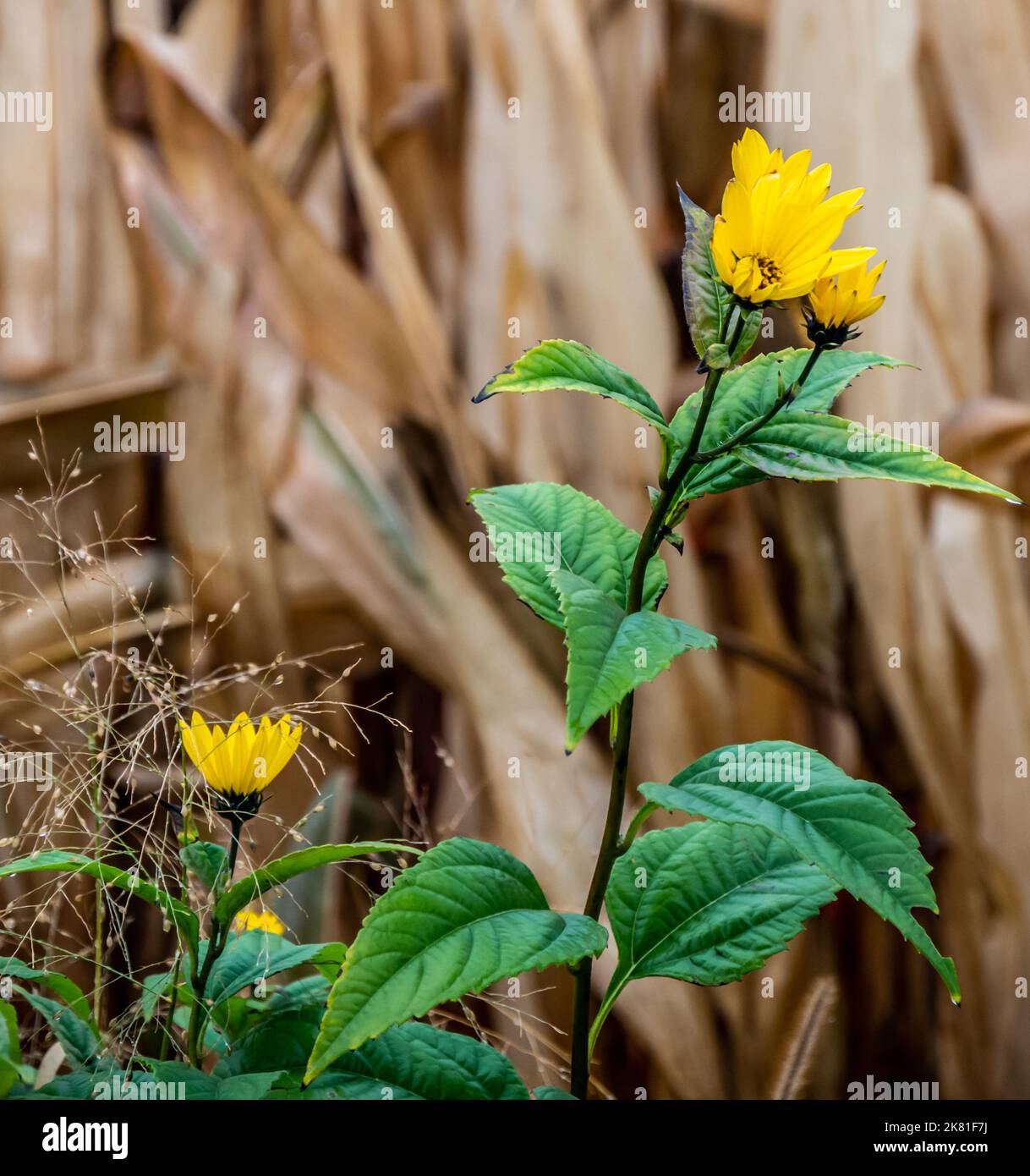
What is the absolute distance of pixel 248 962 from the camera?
0.35 metres

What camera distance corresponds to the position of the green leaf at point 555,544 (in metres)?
0.31

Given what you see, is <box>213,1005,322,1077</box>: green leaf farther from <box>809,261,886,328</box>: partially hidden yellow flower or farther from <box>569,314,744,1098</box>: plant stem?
<box>809,261,886,328</box>: partially hidden yellow flower

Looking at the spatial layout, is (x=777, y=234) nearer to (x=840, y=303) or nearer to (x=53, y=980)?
(x=840, y=303)

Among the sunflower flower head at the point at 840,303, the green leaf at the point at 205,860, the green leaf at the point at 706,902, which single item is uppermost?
the sunflower flower head at the point at 840,303

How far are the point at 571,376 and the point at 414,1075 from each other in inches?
8.9

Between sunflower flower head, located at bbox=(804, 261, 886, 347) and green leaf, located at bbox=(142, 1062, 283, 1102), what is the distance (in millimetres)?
284

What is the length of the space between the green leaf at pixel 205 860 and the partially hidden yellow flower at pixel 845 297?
0.27 meters

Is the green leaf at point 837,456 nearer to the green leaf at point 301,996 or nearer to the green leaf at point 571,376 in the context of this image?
the green leaf at point 571,376

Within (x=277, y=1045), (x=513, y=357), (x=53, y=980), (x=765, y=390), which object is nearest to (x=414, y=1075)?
(x=277, y=1045)

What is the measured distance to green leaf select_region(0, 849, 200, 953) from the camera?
0.30m

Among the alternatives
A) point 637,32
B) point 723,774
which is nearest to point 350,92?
point 637,32

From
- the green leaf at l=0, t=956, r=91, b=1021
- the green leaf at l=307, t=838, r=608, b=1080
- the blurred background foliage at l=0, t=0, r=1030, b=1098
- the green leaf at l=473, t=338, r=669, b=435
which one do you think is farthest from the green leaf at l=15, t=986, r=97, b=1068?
the blurred background foliage at l=0, t=0, r=1030, b=1098

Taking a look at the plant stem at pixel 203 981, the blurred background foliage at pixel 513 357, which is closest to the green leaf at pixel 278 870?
the plant stem at pixel 203 981
